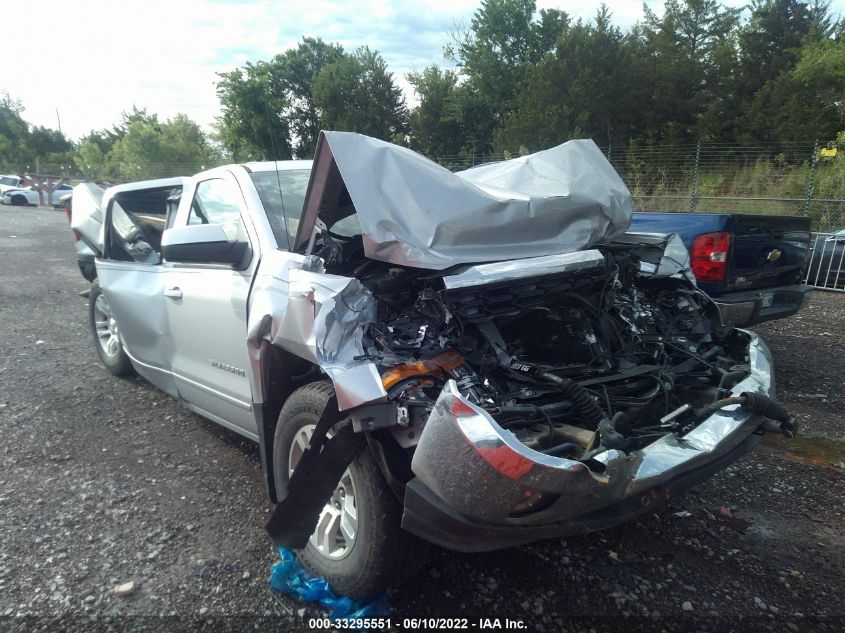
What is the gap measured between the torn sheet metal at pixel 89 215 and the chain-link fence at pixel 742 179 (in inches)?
318

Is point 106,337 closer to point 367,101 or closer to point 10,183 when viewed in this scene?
point 367,101

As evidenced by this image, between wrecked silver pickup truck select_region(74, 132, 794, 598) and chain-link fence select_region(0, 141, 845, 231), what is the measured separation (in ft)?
36.9

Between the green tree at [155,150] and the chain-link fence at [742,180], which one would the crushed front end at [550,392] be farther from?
the green tree at [155,150]

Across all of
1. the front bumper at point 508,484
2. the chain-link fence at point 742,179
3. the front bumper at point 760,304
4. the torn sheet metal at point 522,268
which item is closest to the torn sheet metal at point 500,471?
the front bumper at point 508,484

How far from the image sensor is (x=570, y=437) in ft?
7.86

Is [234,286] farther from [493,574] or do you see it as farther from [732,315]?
[732,315]

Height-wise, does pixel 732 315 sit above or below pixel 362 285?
below

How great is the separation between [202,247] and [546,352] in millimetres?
1886

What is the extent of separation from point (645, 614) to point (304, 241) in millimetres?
2244

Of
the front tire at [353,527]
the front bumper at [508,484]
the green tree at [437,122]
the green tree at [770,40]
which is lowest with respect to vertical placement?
the front tire at [353,527]

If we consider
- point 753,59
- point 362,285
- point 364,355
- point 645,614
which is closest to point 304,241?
point 362,285

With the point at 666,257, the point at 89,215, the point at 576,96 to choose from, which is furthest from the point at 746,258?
the point at 576,96

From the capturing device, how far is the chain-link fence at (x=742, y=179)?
14.1 meters

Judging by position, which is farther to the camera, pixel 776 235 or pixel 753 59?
pixel 753 59
